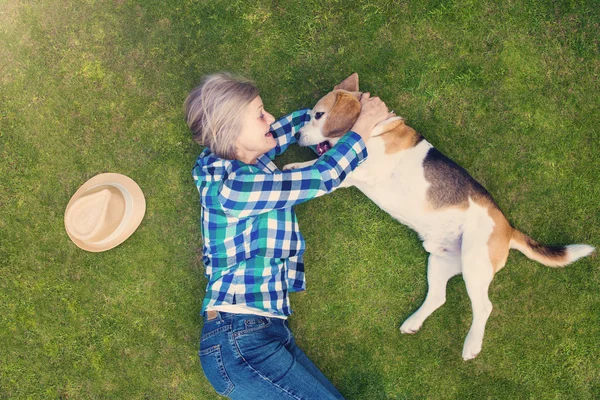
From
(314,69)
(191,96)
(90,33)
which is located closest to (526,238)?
(314,69)

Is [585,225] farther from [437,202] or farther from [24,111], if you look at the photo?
[24,111]

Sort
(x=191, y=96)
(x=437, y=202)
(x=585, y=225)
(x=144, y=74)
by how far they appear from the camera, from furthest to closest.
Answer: (x=144, y=74) < (x=585, y=225) < (x=437, y=202) < (x=191, y=96)

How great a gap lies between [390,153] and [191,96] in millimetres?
1780

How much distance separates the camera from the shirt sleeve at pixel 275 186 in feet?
10.9

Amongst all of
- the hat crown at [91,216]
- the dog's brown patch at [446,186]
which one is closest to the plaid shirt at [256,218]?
the dog's brown patch at [446,186]

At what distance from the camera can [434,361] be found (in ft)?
15.2

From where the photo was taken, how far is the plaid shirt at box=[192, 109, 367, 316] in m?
3.36

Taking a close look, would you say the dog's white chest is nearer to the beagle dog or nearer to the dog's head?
the beagle dog

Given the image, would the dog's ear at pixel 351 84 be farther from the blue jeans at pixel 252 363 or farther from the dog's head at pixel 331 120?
the blue jeans at pixel 252 363

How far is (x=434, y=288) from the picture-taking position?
4.50 metres

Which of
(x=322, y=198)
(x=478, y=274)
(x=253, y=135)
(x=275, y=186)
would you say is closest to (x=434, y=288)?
(x=478, y=274)

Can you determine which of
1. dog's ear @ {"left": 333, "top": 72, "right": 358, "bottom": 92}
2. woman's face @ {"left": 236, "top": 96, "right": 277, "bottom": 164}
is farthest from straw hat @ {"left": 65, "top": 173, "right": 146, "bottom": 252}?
dog's ear @ {"left": 333, "top": 72, "right": 358, "bottom": 92}

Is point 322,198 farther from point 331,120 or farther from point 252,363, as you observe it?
point 252,363

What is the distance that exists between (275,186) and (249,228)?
53 centimetres
